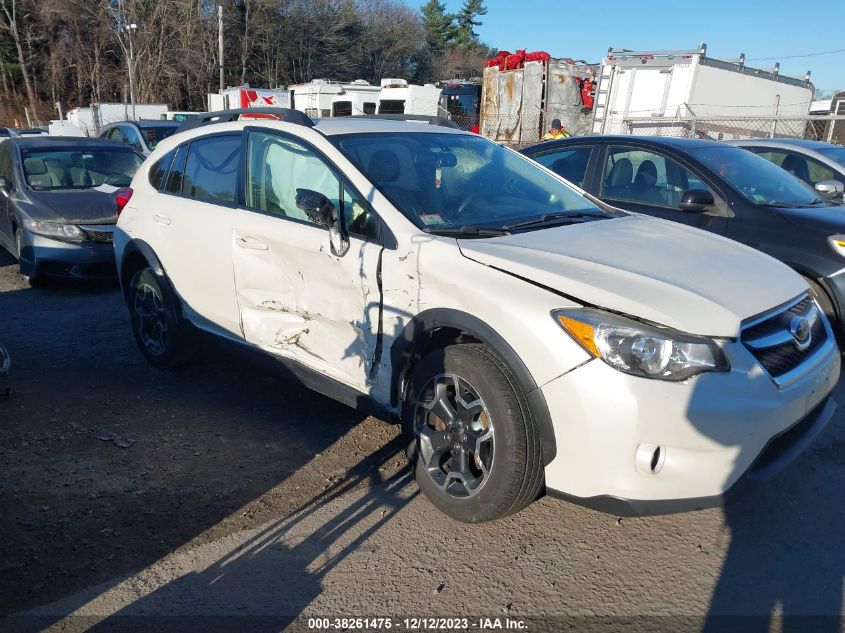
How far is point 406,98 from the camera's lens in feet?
68.8

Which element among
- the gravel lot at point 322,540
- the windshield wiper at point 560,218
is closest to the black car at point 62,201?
the gravel lot at point 322,540

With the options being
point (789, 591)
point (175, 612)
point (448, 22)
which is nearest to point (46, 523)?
point (175, 612)

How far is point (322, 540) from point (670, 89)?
1524 centimetres

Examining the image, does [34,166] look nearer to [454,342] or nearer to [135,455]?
[135,455]

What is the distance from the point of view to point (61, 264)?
296 inches

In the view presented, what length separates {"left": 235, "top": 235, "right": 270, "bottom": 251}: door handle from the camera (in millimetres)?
4051

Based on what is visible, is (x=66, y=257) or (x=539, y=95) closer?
(x=66, y=257)

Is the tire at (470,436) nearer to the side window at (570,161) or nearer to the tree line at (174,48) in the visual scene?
the side window at (570,161)

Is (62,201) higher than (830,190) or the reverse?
the reverse

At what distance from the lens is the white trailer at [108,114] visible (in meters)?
27.2

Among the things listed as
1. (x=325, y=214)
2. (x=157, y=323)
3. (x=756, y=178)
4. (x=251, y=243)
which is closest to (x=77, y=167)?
(x=157, y=323)

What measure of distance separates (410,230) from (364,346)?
65 centimetres

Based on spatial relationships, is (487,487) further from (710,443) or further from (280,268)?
(280,268)

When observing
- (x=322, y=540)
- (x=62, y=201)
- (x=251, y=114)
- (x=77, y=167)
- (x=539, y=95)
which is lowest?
(x=322, y=540)
